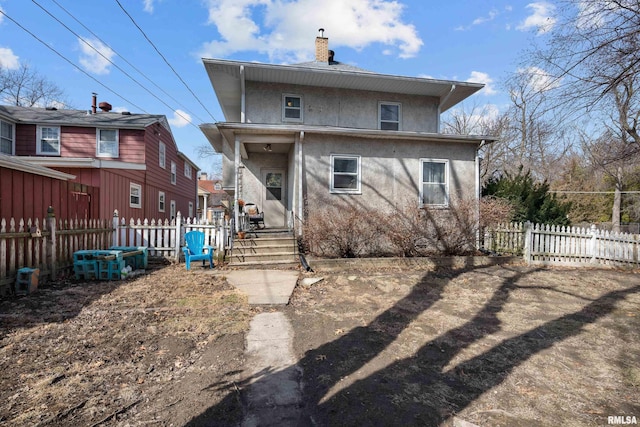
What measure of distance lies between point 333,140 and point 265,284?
17.6 feet

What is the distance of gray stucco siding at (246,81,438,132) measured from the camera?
11734mm

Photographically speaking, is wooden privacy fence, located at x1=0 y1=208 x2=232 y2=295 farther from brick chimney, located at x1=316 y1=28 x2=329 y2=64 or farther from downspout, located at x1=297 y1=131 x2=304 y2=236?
brick chimney, located at x1=316 y1=28 x2=329 y2=64

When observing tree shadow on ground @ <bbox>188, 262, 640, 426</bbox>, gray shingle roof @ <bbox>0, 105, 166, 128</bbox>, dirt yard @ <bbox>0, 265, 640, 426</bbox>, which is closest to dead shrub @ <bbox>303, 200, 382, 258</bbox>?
dirt yard @ <bbox>0, 265, 640, 426</bbox>

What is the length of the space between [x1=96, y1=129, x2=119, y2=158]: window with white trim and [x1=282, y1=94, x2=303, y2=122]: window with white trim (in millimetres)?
9231

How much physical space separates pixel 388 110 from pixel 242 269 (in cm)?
891

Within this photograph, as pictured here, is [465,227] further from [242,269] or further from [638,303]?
[242,269]

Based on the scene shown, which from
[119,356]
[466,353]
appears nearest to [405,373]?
[466,353]

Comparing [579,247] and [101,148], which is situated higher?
[101,148]

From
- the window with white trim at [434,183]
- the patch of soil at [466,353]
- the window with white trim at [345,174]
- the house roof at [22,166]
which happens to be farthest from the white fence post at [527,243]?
the house roof at [22,166]

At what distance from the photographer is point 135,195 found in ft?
50.6

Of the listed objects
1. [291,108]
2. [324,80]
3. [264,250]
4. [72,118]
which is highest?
[324,80]

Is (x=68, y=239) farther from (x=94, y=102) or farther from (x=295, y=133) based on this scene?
(x=94, y=102)

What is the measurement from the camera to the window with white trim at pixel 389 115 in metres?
12.7

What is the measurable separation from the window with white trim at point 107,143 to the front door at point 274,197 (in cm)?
858
